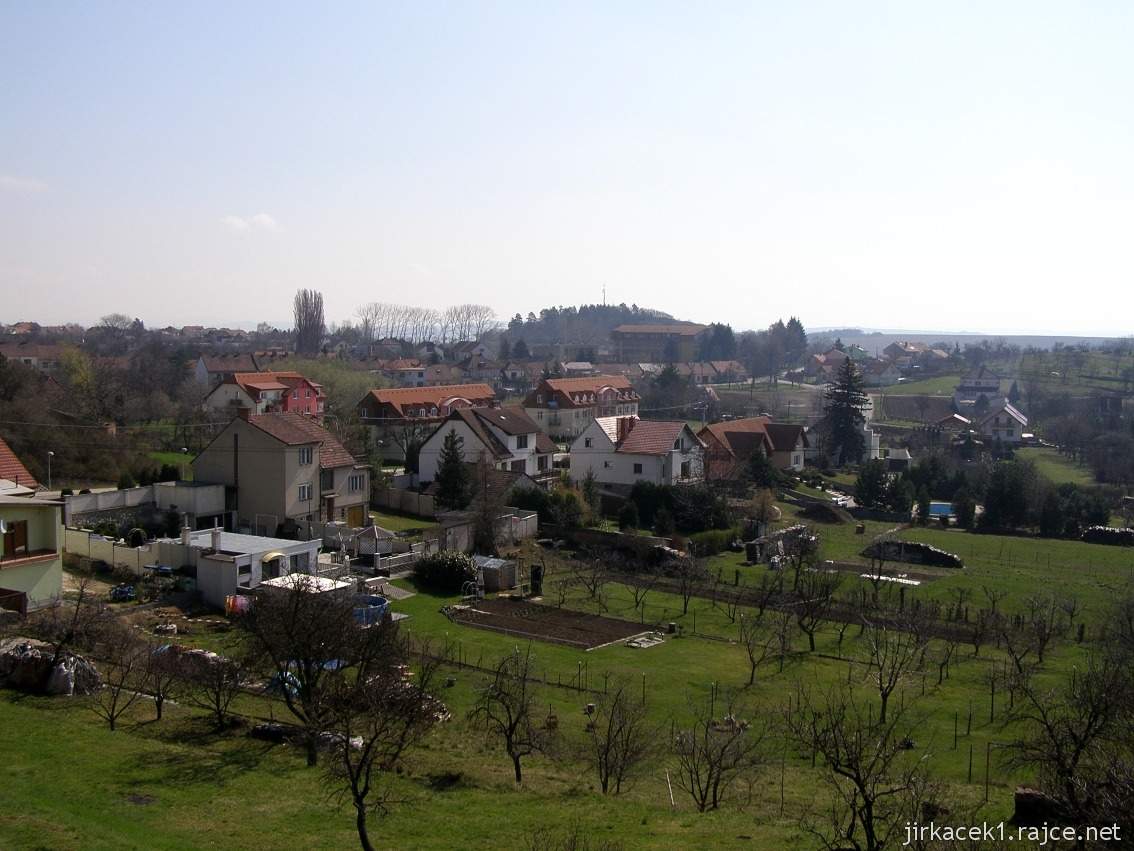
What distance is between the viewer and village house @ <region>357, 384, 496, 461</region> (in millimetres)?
51062

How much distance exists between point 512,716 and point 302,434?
18.7 meters

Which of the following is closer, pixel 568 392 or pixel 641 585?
pixel 641 585

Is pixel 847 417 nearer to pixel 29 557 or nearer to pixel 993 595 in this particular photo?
pixel 993 595

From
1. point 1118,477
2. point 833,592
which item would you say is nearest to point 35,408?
point 833,592

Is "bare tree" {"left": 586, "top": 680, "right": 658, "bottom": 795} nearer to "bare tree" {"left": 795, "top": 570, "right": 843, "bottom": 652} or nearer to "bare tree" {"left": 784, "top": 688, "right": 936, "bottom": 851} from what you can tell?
"bare tree" {"left": 784, "top": 688, "right": 936, "bottom": 851}

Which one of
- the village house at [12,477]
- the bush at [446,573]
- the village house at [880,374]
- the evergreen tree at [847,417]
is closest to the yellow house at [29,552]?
the village house at [12,477]

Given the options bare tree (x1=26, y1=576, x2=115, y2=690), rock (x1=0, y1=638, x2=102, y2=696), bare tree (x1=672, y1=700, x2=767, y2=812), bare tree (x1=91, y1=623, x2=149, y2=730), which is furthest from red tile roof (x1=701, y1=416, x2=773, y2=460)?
rock (x1=0, y1=638, x2=102, y2=696)

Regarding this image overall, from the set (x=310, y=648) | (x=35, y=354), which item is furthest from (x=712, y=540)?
(x=35, y=354)

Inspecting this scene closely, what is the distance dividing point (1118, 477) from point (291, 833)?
166 feet

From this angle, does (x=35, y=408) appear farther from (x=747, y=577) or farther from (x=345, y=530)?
(x=747, y=577)

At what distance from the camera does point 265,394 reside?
5703cm

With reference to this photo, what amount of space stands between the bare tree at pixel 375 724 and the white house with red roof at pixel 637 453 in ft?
86.6

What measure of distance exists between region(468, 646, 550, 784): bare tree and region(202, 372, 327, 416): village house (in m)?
38.9

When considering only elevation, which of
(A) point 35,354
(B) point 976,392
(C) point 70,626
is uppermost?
(A) point 35,354
